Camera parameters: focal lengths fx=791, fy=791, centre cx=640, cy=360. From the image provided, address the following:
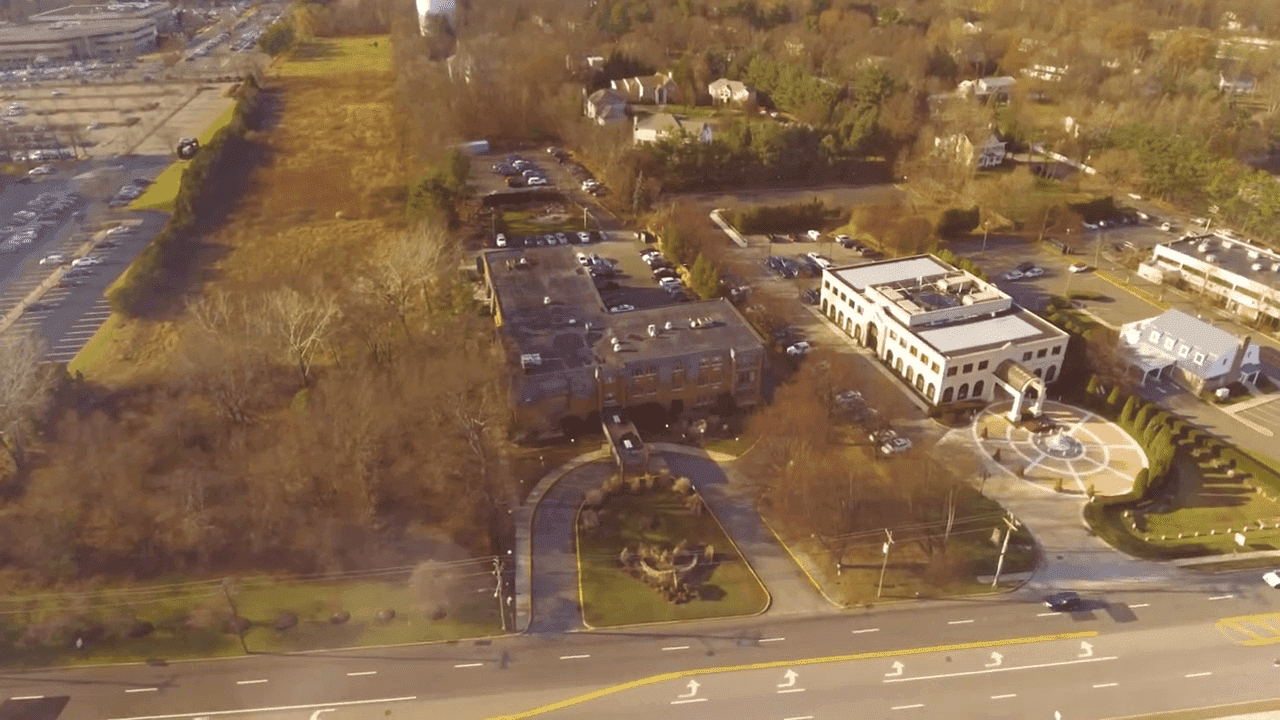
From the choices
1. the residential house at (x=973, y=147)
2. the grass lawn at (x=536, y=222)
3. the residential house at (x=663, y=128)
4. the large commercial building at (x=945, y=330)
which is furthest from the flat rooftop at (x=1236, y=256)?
the grass lawn at (x=536, y=222)

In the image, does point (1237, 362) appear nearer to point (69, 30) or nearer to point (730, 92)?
point (730, 92)

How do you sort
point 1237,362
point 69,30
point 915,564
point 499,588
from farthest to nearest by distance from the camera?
point 69,30 → point 1237,362 → point 915,564 → point 499,588

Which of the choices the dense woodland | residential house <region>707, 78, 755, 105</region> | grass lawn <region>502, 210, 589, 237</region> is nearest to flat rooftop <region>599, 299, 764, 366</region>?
the dense woodland

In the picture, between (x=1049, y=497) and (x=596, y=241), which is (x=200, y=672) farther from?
(x=596, y=241)

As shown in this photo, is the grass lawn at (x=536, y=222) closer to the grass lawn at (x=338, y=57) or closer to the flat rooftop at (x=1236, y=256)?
the flat rooftop at (x=1236, y=256)

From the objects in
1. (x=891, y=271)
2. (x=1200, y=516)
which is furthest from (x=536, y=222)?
(x=1200, y=516)

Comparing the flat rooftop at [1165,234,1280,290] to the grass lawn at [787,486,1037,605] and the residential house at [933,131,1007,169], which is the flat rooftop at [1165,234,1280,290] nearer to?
the residential house at [933,131,1007,169]
